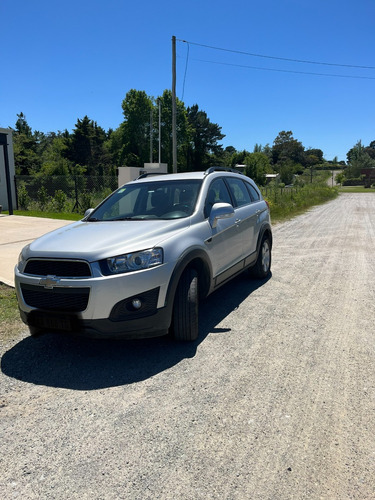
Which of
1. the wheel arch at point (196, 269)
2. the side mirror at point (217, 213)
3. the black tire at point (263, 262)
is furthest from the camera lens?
the black tire at point (263, 262)

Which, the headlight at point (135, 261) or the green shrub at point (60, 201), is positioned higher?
the headlight at point (135, 261)

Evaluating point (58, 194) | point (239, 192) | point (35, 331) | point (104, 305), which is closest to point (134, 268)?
point (104, 305)

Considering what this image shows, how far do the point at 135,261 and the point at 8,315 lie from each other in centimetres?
227

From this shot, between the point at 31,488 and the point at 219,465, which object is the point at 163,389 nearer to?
the point at 219,465

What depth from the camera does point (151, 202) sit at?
16.0 feet

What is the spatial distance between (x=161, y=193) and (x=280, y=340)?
227cm

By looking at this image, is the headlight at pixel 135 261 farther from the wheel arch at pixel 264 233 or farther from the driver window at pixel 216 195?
the wheel arch at pixel 264 233

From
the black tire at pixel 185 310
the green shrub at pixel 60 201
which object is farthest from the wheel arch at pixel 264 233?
the green shrub at pixel 60 201

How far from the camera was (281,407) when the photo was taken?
2861 millimetres

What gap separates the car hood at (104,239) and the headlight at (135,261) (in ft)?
0.15

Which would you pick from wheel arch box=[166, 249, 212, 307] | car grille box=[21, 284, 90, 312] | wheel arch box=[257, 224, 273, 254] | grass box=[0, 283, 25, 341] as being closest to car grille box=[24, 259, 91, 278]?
car grille box=[21, 284, 90, 312]

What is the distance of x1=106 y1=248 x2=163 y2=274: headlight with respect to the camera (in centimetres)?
336

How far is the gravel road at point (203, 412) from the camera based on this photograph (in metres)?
2.18

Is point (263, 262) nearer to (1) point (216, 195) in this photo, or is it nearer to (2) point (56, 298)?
(1) point (216, 195)
